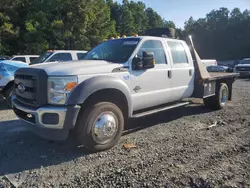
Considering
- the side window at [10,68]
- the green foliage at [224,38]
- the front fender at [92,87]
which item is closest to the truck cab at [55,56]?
the side window at [10,68]

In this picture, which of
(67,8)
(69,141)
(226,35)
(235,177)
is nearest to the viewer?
(235,177)

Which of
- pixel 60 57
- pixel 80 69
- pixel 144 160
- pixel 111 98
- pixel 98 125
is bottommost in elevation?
pixel 144 160

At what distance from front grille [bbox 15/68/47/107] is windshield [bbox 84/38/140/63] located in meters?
1.49

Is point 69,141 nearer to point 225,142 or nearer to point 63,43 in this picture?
point 225,142

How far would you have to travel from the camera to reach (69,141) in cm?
469

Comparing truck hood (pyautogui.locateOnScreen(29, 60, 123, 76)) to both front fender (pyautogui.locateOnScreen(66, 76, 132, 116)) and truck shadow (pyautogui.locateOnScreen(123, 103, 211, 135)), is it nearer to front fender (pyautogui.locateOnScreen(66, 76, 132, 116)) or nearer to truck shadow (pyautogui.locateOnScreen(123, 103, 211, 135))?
front fender (pyautogui.locateOnScreen(66, 76, 132, 116))

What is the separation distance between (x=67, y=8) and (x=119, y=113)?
22809mm

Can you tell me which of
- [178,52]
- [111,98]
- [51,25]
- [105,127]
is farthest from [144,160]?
[51,25]

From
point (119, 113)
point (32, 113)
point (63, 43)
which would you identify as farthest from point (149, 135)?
point (63, 43)

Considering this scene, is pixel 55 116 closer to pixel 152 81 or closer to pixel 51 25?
pixel 152 81

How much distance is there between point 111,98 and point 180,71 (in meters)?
2.09

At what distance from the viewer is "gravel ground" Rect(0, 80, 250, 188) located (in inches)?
126

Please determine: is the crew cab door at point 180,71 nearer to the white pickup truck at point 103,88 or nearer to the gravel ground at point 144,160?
the white pickup truck at point 103,88

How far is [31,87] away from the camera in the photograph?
3910 mm
